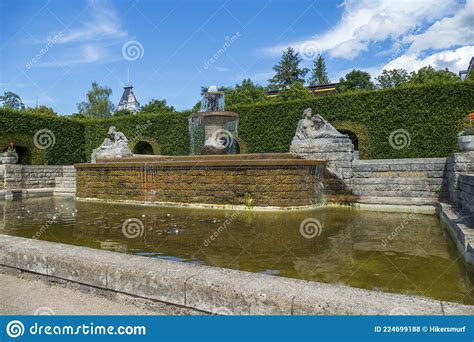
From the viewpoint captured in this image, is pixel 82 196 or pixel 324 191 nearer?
pixel 324 191

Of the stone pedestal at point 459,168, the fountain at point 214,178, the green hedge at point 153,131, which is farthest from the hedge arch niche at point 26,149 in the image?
the stone pedestal at point 459,168

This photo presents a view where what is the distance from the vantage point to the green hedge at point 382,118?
15.4m

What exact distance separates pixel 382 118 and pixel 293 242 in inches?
532

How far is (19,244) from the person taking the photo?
3.87 metres

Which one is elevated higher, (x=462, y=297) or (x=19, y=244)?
(x=19, y=244)

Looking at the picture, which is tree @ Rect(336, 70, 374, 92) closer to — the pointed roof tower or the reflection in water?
the reflection in water

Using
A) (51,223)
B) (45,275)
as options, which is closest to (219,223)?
(51,223)

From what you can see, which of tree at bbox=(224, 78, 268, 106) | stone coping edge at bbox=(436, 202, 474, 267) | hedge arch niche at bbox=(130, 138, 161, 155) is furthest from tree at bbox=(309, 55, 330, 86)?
stone coping edge at bbox=(436, 202, 474, 267)

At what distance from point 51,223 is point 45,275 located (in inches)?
163

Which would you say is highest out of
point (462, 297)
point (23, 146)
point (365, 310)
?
point (23, 146)

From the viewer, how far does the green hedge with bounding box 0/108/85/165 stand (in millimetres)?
20203

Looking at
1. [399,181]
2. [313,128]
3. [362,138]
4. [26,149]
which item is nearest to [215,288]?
[399,181]

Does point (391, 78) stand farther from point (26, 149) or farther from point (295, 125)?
point (26, 149)

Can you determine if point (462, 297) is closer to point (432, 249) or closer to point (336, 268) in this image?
point (336, 268)
